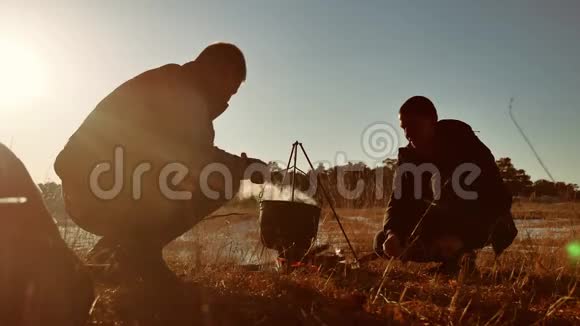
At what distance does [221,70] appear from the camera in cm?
403

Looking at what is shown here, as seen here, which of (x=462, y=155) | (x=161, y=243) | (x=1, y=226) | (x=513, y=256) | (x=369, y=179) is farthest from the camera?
(x=369, y=179)

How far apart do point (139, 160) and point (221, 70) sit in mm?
1030

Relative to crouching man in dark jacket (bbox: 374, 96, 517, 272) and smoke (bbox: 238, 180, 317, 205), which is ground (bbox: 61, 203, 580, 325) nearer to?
crouching man in dark jacket (bbox: 374, 96, 517, 272)

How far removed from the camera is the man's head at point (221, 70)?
4.00m

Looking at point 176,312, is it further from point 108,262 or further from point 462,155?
point 462,155

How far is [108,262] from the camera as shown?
381cm

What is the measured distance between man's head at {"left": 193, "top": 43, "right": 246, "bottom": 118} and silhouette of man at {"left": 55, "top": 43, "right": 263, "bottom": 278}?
8.5 inches

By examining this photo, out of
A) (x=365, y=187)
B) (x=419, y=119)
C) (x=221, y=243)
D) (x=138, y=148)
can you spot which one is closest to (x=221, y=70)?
(x=138, y=148)

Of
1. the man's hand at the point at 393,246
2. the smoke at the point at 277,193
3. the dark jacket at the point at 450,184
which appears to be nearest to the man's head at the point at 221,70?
the smoke at the point at 277,193

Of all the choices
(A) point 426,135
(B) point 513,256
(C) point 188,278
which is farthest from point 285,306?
(B) point 513,256

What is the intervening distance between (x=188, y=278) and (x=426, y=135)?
9.09 ft

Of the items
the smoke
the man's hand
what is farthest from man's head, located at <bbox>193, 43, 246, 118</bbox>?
the man's hand

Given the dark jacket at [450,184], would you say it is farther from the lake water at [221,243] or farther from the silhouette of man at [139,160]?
the silhouette of man at [139,160]

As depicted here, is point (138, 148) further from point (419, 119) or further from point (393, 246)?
point (419, 119)
